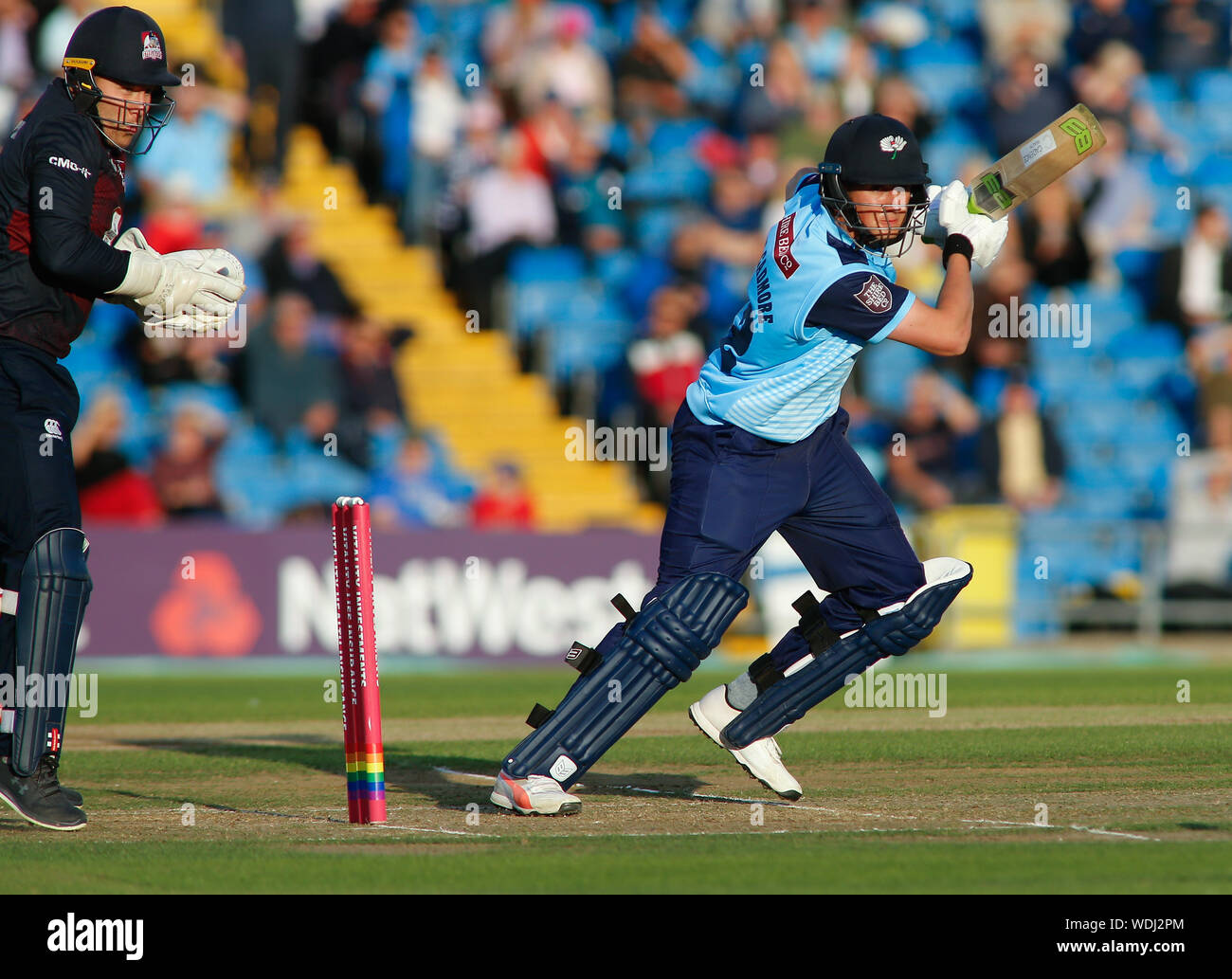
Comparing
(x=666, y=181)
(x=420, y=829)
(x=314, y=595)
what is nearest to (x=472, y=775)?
(x=420, y=829)

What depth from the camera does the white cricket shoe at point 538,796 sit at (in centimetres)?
644

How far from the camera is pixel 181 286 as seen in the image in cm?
653

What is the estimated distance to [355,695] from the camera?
6.15 meters

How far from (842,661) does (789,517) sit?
0.61m

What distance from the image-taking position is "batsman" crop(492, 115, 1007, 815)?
646cm

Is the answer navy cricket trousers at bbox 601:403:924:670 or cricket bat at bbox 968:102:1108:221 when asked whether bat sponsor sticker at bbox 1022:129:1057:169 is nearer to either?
cricket bat at bbox 968:102:1108:221

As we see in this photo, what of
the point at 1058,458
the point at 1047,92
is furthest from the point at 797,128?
the point at 1058,458

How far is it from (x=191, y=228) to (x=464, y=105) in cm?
349

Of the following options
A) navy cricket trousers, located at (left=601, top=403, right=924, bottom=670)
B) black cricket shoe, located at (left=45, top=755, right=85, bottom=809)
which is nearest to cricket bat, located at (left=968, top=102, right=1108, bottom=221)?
navy cricket trousers, located at (left=601, top=403, right=924, bottom=670)

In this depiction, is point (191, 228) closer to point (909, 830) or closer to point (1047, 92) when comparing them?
point (1047, 92)

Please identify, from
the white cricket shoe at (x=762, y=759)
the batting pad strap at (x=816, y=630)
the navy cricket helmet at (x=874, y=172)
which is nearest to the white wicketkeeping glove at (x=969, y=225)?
the navy cricket helmet at (x=874, y=172)

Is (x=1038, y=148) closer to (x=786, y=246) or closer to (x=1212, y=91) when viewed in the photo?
(x=786, y=246)

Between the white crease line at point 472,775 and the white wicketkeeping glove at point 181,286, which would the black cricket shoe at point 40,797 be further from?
the white crease line at point 472,775

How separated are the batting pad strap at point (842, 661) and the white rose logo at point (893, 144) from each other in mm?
1573
